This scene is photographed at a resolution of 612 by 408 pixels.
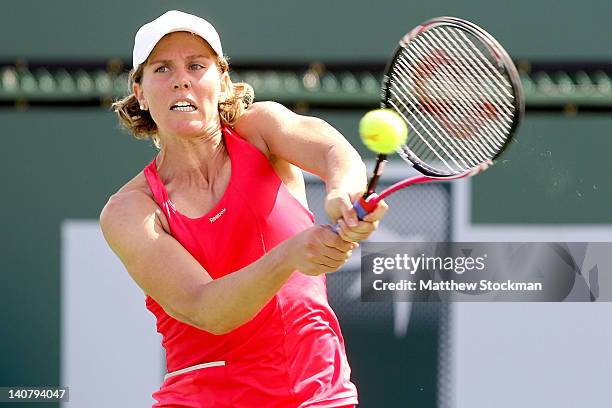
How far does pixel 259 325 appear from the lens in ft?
9.10

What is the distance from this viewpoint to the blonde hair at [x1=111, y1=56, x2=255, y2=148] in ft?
9.57

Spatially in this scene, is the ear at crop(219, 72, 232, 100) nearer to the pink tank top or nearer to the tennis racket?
the pink tank top

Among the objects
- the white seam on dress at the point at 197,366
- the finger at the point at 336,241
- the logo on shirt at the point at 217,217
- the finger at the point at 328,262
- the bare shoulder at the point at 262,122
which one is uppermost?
the bare shoulder at the point at 262,122

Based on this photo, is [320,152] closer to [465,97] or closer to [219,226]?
[219,226]

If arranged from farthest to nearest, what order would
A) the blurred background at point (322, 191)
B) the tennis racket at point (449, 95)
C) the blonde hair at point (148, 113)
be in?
the blurred background at point (322, 191) → the blonde hair at point (148, 113) → the tennis racket at point (449, 95)

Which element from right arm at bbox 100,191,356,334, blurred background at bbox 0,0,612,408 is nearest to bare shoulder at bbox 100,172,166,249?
right arm at bbox 100,191,356,334

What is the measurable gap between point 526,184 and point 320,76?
38.5 inches

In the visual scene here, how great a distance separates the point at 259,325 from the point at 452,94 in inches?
29.2

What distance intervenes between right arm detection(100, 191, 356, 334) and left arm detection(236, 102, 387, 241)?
56 millimetres

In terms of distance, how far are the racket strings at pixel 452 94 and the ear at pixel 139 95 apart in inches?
24.2

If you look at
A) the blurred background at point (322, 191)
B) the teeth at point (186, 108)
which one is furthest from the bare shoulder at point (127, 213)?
the blurred background at point (322, 191)

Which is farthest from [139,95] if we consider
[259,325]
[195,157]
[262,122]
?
[259,325]

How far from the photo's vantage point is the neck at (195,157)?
2.88 meters

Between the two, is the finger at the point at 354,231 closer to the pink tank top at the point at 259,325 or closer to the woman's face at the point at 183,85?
the pink tank top at the point at 259,325
